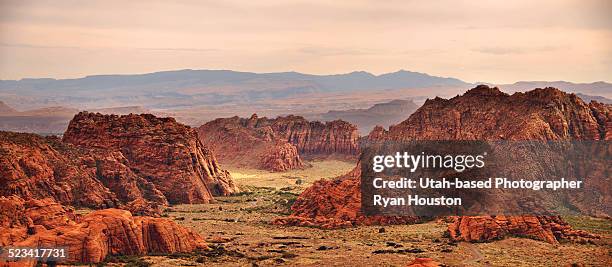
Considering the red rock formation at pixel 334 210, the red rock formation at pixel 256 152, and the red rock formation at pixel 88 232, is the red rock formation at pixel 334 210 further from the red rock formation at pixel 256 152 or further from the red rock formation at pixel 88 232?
the red rock formation at pixel 256 152

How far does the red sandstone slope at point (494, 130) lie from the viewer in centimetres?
7294

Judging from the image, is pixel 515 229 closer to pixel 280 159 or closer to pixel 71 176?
pixel 71 176

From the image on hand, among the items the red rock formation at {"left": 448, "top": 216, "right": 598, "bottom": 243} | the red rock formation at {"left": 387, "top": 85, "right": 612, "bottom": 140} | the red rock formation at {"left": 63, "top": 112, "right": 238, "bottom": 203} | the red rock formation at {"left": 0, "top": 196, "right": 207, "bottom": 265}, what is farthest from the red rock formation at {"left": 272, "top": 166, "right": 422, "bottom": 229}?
the red rock formation at {"left": 63, "top": 112, "right": 238, "bottom": 203}

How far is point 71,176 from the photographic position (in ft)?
301

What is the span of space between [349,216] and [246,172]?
8727cm

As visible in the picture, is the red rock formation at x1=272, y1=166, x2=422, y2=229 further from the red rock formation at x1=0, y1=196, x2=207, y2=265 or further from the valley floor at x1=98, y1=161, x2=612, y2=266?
the red rock formation at x1=0, y1=196, x2=207, y2=265

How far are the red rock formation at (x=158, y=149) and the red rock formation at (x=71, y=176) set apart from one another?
462 cm

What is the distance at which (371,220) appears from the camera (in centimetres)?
8481


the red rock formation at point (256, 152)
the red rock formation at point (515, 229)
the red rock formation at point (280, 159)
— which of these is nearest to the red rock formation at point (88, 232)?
the red rock formation at point (515, 229)

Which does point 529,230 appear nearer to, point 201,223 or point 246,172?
point 201,223

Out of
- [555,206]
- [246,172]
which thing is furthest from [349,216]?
A: [246,172]

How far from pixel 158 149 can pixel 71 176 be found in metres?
22.8

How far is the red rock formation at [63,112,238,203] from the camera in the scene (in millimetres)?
110438

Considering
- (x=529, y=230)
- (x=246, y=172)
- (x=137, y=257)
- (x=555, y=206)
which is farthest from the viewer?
(x=246, y=172)
